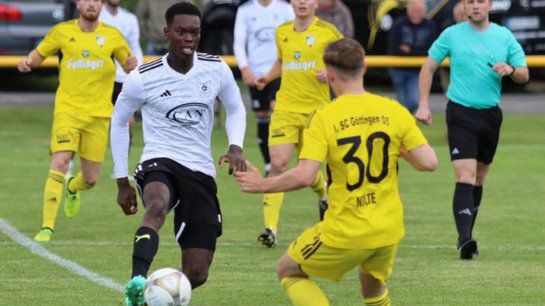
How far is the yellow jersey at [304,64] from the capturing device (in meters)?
13.1

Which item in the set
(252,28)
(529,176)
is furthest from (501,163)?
(252,28)

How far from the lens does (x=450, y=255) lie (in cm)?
1171

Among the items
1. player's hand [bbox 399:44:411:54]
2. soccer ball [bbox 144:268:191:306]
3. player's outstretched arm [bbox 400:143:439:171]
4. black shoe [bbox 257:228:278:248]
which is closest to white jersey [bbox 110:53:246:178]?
soccer ball [bbox 144:268:191:306]

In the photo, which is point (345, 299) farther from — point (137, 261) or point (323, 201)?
point (323, 201)

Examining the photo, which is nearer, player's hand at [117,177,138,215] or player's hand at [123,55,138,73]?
player's hand at [117,177,138,215]

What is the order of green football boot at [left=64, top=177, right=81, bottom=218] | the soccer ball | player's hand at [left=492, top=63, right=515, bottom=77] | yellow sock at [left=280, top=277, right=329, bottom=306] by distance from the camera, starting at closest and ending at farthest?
yellow sock at [left=280, top=277, right=329, bottom=306] → the soccer ball → player's hand at [left=492, top=63, right=515, bottom=77] → green football boot at [left=64, top=177, right=81, bottom=218]

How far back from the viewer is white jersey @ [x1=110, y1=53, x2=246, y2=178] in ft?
28.7

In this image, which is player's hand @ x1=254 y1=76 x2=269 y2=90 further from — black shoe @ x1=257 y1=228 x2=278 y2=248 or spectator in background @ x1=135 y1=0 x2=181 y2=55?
spectator in background @ x1=135 y1=0 x2=181 y2=55

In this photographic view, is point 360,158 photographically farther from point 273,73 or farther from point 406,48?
point 406,48

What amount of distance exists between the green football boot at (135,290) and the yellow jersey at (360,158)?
1090 millimetres

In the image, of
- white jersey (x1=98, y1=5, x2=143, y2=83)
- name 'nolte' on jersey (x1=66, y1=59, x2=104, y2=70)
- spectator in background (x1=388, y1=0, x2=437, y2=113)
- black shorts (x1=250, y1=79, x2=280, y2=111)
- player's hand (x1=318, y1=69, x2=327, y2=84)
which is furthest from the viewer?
spectator in background (x1=388, y1=0, x2=437, y2=113)

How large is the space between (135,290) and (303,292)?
0.97 m

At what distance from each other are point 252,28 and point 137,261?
28.8 feet

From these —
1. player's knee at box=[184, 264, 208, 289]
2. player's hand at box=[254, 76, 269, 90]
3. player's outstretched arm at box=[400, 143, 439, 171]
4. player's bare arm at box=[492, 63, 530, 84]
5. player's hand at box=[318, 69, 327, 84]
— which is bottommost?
player's hand at box=[254, 76, 269, 90]
